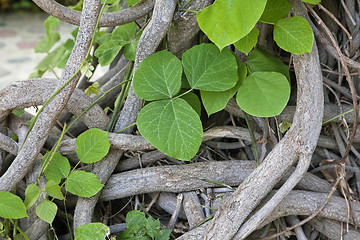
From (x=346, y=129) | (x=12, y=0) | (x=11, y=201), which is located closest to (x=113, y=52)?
(x=11, y=201)

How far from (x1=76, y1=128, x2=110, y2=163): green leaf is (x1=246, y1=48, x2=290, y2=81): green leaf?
0.31 metres

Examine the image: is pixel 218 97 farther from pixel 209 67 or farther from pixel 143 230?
pixel 143 230

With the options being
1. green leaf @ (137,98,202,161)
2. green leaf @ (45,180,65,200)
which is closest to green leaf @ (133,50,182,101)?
green leaf @ (137,98,202,161)

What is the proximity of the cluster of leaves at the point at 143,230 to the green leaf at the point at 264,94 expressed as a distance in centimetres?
27

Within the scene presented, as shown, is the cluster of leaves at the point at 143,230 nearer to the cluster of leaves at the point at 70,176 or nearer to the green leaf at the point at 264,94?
the cluster of leaves at the point at 70,176

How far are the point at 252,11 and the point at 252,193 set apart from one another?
317mm

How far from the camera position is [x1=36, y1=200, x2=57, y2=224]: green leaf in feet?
2.41

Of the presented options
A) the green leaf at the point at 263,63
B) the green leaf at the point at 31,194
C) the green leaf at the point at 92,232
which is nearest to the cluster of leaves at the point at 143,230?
the green leaf at the point at 92,232

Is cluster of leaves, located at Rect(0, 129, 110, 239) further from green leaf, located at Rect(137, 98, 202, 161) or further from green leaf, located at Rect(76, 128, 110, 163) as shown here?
green leaf, located at Rect(137, 98, 202, 161)

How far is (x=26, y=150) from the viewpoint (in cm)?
76

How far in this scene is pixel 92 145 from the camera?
0.79 metres

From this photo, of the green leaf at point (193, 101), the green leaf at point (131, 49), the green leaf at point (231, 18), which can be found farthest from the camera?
the green leaf at point (131, 49)

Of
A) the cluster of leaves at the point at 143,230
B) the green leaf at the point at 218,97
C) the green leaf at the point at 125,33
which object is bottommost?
the cluster of leaves at the point at 143,230

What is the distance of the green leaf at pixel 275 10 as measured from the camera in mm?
711
